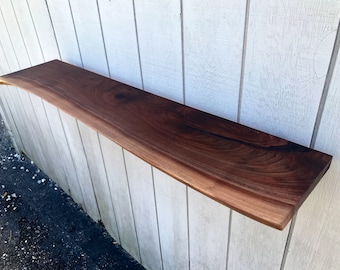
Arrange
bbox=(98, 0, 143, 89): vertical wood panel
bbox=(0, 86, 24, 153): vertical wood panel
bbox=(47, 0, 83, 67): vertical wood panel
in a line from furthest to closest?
bbox=(0, 86, 24, 153): vertical wood panel
bbox=(47, 0, 83, 67): vertical wood panel
bbox=(98, 0, 143, 89): vertical wood panel

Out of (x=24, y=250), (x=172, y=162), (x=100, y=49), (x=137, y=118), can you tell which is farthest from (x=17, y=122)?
(x=172, y=162)

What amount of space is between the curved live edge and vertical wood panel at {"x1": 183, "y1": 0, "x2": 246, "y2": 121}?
4cm

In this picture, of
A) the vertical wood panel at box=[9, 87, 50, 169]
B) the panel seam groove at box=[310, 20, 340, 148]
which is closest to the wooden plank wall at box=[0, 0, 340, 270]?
the panel seam groove at box=[310, 20, 340, 148]

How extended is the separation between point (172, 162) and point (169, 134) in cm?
9

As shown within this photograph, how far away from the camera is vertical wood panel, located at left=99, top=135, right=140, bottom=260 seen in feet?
3.90

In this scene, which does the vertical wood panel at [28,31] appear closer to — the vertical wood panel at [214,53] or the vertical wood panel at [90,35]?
the vertical wood panel at [90,35]

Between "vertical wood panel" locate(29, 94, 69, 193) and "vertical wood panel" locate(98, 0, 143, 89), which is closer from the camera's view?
"vertical wood panel" locate(98, 0, 143, 89)

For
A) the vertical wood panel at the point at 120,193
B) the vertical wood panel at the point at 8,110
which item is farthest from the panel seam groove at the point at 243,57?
the vertical wood panel at the point at 8,110

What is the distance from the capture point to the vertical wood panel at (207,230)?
2.87ft

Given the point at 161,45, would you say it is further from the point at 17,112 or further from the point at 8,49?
the point at 17,112

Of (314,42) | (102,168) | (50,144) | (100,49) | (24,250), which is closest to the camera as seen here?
(314,42)

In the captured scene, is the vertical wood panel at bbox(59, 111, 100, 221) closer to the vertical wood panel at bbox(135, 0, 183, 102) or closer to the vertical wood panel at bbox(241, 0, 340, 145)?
the vertical wood panel at bbox(135, 0, 183, 102)

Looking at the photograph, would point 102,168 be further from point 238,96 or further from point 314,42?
point 314,42

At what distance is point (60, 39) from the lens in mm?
1165
